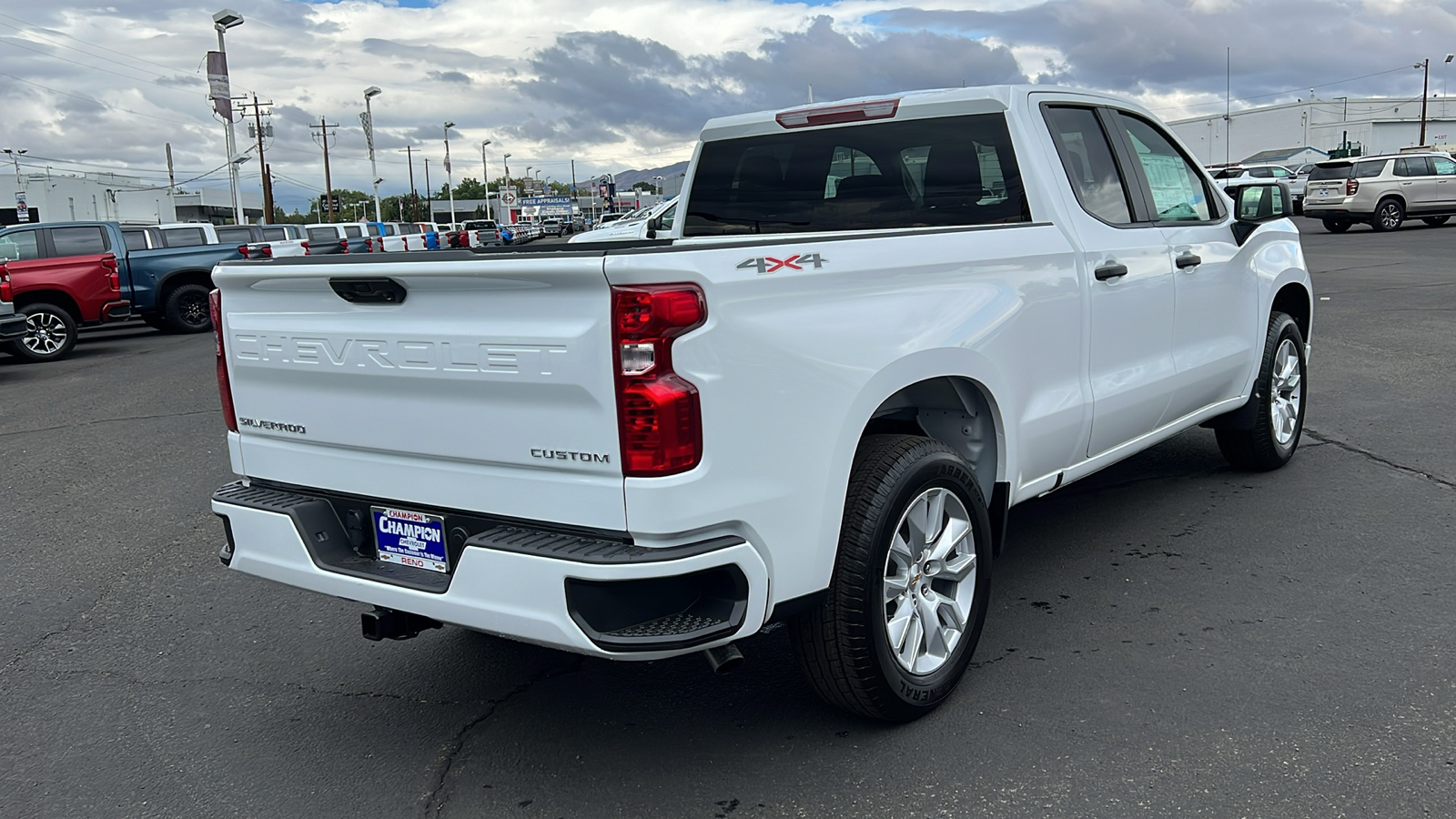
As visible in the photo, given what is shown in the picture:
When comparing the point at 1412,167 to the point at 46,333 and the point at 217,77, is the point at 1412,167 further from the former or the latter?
the point at 217,77

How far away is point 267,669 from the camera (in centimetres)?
430

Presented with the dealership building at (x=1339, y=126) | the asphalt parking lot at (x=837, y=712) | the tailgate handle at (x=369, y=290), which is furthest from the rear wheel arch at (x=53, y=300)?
the dealership building at (x=1339, y=126)

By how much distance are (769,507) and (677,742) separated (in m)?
0.97

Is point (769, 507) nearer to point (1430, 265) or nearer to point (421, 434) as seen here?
point (421, 434)

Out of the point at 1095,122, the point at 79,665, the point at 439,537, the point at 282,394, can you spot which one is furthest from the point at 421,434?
the point at 1095,122

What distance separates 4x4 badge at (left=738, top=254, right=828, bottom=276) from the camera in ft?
9.76

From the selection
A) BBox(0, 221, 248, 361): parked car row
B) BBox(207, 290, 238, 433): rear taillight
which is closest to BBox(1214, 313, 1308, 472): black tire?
BBox(207, 290, 238, 433): rear taillight

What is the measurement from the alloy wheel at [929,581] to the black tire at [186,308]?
1719cm

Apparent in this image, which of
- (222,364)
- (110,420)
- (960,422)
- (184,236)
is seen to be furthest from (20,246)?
(960,422)

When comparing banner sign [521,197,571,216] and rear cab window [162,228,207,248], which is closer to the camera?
rear cab window [162,228,207,248]

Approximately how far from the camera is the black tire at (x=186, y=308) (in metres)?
18.5

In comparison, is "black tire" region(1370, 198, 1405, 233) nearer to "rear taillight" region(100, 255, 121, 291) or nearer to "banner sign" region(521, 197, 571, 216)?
"rear taillight" region(100, 255, 121, 291)

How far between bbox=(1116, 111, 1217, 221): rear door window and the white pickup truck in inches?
15.9

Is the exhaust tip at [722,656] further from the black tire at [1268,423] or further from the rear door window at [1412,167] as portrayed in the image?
the rear door window at [1412,167]
